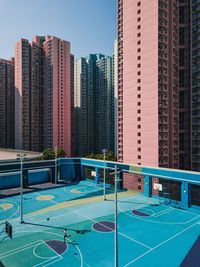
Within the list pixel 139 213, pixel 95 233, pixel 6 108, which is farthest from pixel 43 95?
pixel 95 233

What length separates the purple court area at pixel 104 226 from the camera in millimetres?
28405

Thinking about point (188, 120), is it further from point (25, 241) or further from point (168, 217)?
point (25, 241)

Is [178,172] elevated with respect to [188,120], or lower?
lower

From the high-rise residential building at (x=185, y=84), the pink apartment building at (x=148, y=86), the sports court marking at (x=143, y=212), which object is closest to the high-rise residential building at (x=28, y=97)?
the pink apartment building at (x=148, y=86)

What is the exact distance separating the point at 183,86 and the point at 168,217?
48.5m

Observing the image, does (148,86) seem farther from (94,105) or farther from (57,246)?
(94,105)

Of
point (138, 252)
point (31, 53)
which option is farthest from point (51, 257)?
point (31, 53)

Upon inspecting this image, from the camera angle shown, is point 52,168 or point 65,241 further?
point 52,168

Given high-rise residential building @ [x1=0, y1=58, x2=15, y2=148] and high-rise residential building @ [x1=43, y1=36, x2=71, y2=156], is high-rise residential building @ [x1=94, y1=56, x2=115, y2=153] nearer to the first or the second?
high-rise residential building @ [x1=43, y1=36, x2=71, y2=156]

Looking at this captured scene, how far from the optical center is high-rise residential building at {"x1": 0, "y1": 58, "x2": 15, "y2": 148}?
128125 mm

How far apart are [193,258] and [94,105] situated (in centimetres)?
12248

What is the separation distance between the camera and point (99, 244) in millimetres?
24766

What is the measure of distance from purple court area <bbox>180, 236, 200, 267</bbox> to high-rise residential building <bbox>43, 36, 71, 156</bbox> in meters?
92.4

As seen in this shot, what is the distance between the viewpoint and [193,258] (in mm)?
22062
